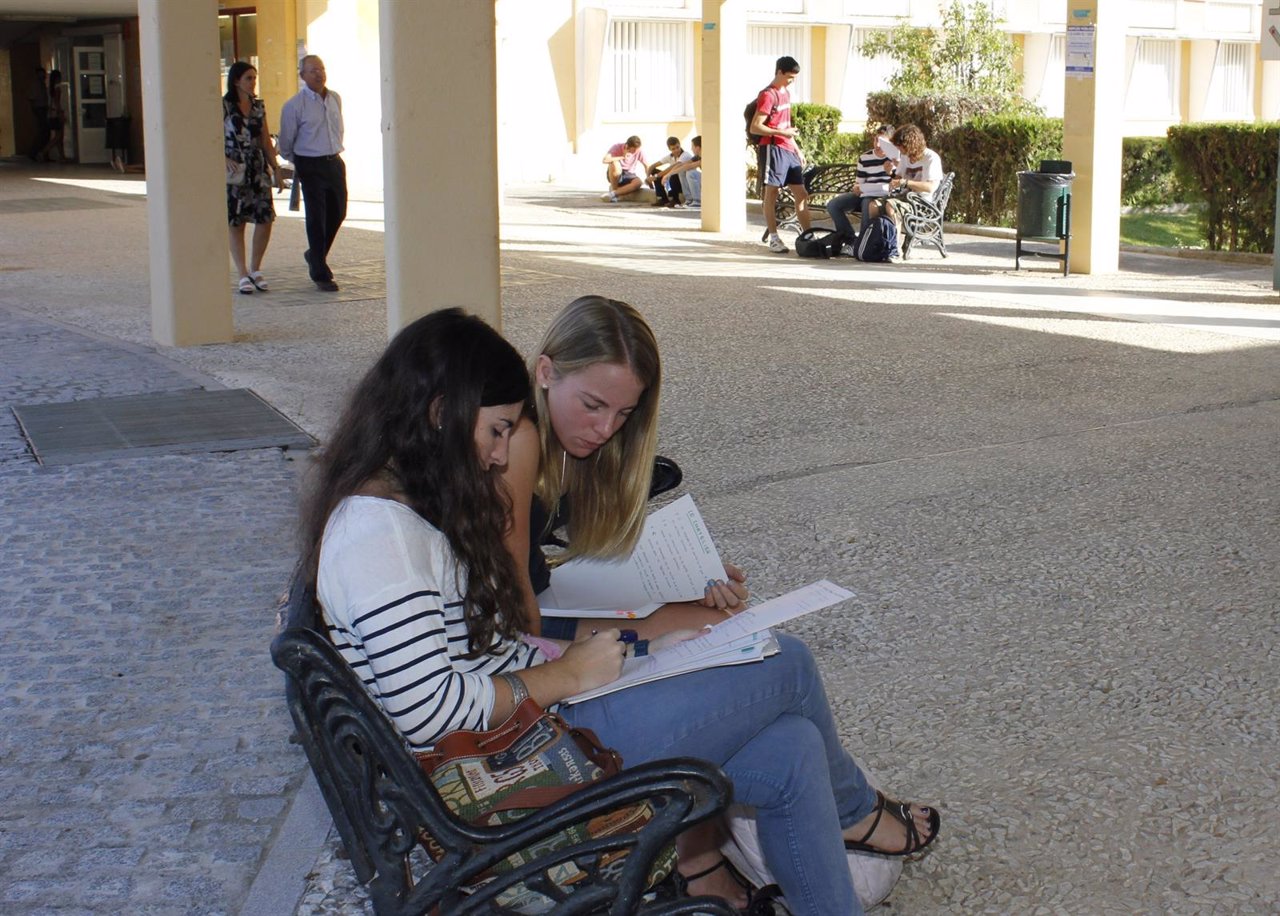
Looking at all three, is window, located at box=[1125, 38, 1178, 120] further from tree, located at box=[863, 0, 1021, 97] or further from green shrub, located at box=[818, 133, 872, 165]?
green shrub, located at box=[818, 133, 872, 165]

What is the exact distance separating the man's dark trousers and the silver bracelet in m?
9.67

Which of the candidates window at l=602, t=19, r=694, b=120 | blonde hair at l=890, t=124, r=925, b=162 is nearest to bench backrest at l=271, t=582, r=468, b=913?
blonde hair at l=890, t=124, r=925, b=162

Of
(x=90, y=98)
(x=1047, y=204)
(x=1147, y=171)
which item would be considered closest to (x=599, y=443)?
(x=1047, y=204)

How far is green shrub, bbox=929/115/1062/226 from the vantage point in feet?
57.6

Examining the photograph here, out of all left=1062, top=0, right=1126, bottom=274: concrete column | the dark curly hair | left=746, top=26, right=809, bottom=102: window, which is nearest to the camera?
the dark curly hair

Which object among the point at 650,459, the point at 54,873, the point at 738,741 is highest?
the point at 650,459

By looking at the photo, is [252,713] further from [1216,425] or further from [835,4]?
[835,4]

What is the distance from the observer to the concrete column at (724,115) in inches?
668

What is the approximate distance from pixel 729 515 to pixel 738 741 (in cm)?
331

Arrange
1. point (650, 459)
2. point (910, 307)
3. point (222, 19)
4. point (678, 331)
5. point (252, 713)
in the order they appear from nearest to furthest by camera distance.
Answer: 1. point (650, 459)
2. point (252, 713)
3. point (678, 331)
4. point (910, 307)
5. point (222, 19)

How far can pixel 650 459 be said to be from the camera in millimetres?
3498

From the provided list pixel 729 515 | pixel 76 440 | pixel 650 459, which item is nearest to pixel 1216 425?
pixel 729 515

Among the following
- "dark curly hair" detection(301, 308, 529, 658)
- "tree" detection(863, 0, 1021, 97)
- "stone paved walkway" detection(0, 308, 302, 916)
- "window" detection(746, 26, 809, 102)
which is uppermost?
"window" detection(746, 26, 809, 102)

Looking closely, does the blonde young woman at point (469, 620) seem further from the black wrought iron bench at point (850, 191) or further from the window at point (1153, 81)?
the window at point (1153, 81)
